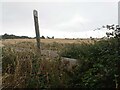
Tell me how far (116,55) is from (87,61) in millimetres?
747

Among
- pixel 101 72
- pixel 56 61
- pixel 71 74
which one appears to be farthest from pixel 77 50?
pixel 101 72

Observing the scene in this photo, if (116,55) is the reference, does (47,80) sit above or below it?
below

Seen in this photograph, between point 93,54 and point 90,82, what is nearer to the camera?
point 90,82

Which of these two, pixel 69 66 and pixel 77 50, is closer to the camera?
pixel 69 66

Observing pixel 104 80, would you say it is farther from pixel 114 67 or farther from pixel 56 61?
pixel 56 61

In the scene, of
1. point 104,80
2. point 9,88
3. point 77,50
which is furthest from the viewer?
point 77,50

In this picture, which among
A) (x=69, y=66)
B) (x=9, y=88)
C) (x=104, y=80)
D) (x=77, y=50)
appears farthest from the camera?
(x=77, y=50)

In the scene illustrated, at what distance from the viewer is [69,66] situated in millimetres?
7812

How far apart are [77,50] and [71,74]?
5.38ft

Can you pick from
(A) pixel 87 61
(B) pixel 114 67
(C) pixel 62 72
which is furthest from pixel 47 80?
(B) pixel 114 67

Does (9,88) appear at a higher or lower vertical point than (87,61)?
lower

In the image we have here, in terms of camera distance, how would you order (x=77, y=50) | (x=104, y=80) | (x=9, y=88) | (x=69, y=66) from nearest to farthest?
(x=104, y=80) < (x=9, y=88) < (x=69, y=66) < (x=77, y=50)

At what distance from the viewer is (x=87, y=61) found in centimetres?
745

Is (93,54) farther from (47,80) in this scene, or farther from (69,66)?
(47,80)
